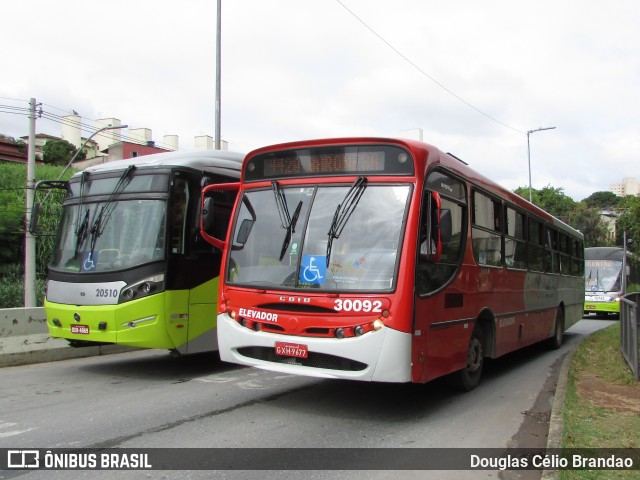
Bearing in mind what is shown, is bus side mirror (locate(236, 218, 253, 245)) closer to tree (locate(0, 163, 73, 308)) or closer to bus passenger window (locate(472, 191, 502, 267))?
bus passenger window (locate(472, 191, 502, 267))

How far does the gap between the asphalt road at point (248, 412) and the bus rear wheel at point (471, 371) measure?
0.56ft

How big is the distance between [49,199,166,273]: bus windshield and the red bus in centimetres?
121

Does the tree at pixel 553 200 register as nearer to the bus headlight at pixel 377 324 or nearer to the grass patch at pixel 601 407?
the grass patch at pixel 601 407

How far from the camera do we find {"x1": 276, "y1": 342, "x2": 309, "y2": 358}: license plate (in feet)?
19.8

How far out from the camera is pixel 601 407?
6883mm

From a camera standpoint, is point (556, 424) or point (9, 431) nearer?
point (9, 431)

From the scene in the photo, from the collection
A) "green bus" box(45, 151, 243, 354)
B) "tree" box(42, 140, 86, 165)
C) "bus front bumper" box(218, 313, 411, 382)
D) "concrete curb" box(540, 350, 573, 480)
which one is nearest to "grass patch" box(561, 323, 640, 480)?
"concrete curb" box(540, 350, 573, 480)

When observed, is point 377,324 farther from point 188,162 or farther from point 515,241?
point 515,241

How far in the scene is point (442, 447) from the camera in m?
5.48

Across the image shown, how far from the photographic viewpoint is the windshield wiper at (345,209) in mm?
6215

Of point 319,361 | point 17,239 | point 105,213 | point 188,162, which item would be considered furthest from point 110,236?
point 17,239

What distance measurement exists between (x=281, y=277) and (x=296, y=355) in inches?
34.5

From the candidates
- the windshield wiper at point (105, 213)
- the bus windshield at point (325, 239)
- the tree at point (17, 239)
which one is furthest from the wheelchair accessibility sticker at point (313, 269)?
the tree at point (17, 239)

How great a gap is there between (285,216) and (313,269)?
80 cm
